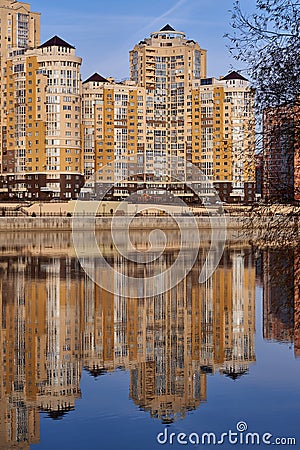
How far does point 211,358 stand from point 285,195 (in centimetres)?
605

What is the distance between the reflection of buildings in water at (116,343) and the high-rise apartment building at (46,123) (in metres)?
47.7

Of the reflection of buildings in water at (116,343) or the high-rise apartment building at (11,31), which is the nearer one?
the reflection of buildings in water at (116,343)

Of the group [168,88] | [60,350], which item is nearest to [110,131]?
[168,88]

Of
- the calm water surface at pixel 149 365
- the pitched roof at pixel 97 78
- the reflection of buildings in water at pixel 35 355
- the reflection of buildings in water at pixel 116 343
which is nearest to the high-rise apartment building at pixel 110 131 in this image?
the pitched roof at pixel 97 78

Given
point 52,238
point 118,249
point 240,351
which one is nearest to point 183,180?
point 52,238

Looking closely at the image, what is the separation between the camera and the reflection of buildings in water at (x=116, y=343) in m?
11.1

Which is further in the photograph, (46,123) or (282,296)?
(46,123)

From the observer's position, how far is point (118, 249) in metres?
43.0

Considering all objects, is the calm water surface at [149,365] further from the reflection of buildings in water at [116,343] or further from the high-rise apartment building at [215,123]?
the high-rise apartment building at [215,123]

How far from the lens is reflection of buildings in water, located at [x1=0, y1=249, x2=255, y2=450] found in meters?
11.1

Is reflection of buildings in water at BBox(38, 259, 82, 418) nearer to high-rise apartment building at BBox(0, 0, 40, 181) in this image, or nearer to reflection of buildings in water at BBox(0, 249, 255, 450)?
reflection of buildings in water at BBox(0, 249, 255, 450)

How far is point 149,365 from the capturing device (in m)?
13.2

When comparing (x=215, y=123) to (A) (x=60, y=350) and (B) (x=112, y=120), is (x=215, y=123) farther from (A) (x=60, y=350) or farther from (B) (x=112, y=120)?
(A) (x=60, y=350)

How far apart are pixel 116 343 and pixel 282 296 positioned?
414cm
